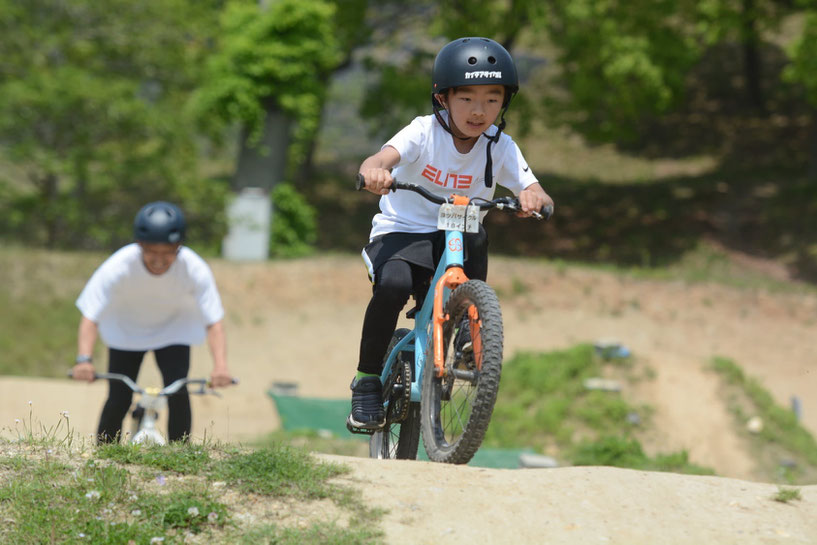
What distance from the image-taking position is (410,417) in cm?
583

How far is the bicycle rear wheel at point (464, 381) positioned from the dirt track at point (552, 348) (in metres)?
0.25

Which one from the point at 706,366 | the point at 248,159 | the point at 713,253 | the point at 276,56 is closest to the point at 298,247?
the point at 248,159

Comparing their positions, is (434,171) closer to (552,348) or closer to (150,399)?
(150,399)

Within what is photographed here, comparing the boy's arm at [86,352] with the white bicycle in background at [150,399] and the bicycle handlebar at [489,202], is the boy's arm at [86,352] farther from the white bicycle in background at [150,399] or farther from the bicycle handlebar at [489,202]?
the bicycle handlebar at [489,202]

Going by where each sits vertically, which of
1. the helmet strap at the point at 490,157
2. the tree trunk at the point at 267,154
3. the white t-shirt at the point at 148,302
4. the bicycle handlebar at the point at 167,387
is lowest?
the bicycle handlebar at the point at 167,387

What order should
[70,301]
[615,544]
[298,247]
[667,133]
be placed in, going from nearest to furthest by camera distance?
1. [615,544]
2. [70,301]
3. [298,247]
4. [667,133]

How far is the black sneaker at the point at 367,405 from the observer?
551cm

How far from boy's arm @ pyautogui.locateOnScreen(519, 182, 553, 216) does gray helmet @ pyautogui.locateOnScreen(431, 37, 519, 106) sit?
0.55 metres

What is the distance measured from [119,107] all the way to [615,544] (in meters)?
18.4

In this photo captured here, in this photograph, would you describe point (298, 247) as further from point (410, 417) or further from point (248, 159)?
point (410, 417)

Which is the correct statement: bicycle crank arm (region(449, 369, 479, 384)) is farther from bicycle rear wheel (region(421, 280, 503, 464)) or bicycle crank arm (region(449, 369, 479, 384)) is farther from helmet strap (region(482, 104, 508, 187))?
helmet strap (region(482, 104, 508, 187))

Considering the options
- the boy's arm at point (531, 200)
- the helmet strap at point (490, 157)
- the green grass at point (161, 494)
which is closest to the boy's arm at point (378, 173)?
the helmet strap at point (490, 157)

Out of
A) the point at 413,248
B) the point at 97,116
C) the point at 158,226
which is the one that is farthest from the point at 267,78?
the point at 413,248

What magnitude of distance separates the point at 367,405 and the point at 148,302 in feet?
6.49
